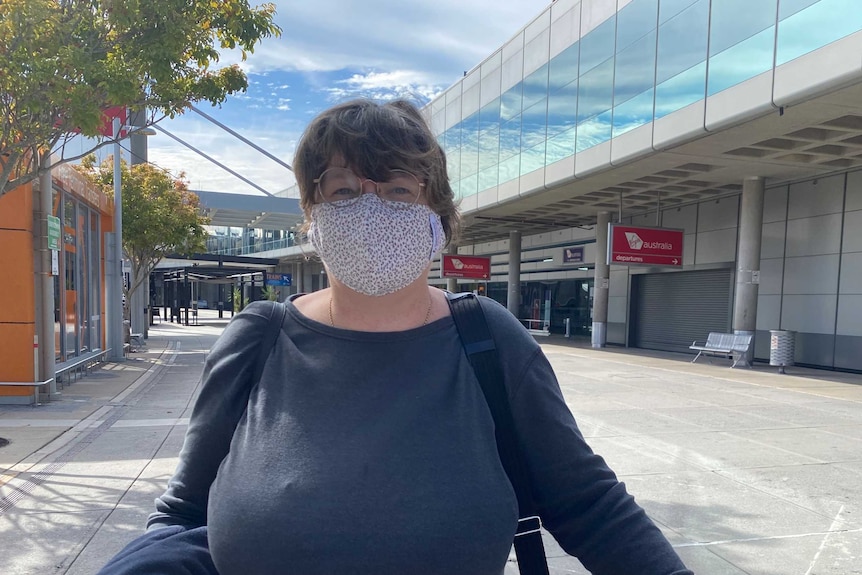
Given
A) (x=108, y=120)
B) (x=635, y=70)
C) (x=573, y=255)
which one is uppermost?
(x=635, y=70)

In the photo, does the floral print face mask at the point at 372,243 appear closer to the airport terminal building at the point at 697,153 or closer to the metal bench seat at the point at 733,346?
the airport terminal building at the point at 697,153

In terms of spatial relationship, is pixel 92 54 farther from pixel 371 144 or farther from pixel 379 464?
pixel 379 464

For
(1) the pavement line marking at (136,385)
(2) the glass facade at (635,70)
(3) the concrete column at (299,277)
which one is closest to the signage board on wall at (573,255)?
(2) the glass facade at (635,70)

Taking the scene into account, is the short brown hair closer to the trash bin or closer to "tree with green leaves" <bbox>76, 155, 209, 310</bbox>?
the trash bin

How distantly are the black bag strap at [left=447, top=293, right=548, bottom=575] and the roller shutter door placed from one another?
685 inches

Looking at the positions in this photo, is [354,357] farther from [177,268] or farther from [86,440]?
[177,268]

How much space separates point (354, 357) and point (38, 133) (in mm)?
6089

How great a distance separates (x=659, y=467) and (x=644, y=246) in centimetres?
1173

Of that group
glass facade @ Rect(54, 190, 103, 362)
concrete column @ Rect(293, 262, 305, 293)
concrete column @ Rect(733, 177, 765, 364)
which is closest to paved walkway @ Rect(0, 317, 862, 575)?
glass facade @ Rect(54, 190, 103, 362)

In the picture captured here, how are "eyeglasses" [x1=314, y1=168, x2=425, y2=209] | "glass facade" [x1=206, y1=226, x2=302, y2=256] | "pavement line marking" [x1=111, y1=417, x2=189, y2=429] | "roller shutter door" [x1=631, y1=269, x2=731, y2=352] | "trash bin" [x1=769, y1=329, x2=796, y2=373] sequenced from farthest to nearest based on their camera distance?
"glass facade" [x1=206, y1=226, x2=302, y2=256], "roller shutter door" [x1=631, y1=269, x2=731, y2=352], "trash bin" [x1=769, y1=329, x2=796, y2=373], "pavement line marking" [x1=111, y1=417, x2=189, y2=429], "eyeglasses" [x1=314, y1=168, x2=425, y2=209]

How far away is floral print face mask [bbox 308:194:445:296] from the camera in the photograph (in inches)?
54.4

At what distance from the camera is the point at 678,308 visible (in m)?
19.2

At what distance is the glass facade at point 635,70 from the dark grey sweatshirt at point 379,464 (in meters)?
7.18

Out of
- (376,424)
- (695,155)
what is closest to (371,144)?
(376,424)
